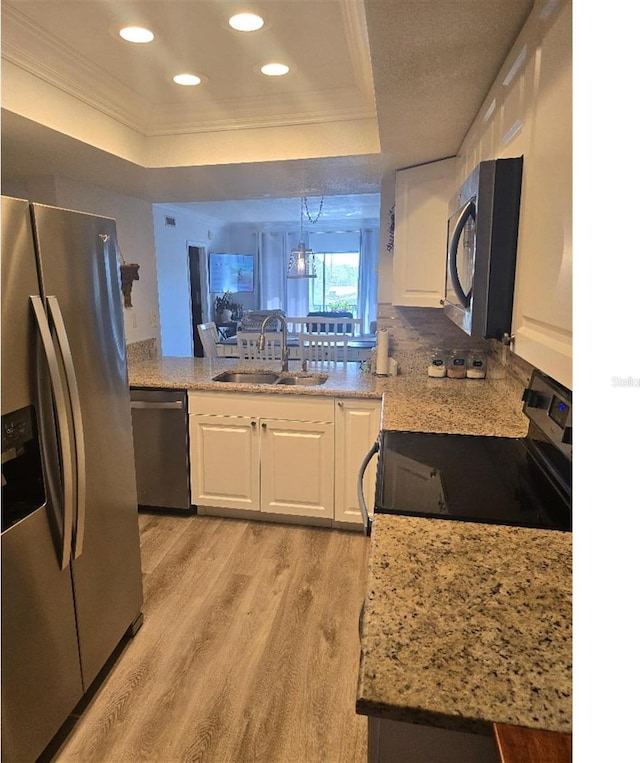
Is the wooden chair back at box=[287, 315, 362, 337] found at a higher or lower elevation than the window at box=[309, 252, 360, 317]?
lower

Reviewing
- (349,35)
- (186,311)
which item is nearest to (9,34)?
(349,35)

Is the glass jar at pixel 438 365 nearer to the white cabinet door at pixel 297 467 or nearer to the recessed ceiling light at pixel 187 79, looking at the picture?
the white cabinet door at pixel 297 467

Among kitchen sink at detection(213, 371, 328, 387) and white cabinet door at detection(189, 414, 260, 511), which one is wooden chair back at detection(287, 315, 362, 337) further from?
white cabinet door at detection(189, 414, 260, 511)

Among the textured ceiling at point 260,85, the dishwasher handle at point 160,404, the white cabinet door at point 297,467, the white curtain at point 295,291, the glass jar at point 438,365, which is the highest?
the textured ceiling at point 260,85

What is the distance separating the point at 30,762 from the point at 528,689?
1455 mm

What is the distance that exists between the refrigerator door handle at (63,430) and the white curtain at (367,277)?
7.74 metres

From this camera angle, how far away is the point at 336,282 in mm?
9312

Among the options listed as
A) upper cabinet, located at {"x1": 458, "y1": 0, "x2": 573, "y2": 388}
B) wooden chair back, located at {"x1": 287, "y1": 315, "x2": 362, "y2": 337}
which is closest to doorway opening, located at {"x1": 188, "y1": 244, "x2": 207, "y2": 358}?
wooden chair back, located at {"x1": 287, "y1": 315, "x2": 362, "y2": 337}

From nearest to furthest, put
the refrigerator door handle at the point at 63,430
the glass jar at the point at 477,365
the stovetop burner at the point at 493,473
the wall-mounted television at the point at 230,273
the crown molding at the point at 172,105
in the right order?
the stovetop burner at the point at 493,473 → the refrigerator door handle at the point at 63,430 → the crown molding at the point at 172,105 → the glass jar at the point at 477,365 → the wall-mounted television at the point at 230,273

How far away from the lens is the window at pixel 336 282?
9211 mm

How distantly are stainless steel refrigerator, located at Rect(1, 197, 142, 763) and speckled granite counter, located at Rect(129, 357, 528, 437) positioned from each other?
1083mm

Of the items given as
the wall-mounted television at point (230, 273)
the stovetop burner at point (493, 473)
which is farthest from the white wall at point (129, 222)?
the wall-mounted television at point (230, 273)

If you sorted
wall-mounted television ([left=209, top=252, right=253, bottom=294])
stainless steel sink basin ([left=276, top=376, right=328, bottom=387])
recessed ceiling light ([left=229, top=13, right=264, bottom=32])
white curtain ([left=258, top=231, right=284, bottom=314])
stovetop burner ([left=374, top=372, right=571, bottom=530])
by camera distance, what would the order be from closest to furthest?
1. stovetop burner ([left=374, top=372, right=571, bottom=530])
2. recessed ceiling light ([left=229, top=13, right=264, bottom=32])
3. stainless steel sink basin ([left=276, top=376, right=328, bottom=387])
4. wall-mounted television ([left=209, top=252, right=253, bottom=294])
5. white curtain ([left=258, top=231, right=284, bottom=314])

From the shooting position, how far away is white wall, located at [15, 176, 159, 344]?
2941 millimetres
